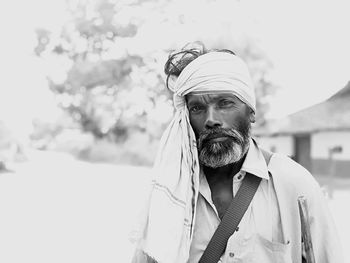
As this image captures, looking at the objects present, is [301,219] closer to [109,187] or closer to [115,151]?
[109,187]

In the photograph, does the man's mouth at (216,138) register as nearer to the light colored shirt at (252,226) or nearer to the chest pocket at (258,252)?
the light colored shirt at (252,226)

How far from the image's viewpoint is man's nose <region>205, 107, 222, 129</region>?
7.57 ft

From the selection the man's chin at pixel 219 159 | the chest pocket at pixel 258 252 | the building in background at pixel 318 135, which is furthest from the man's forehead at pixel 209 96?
the building in background at pixel 318 135

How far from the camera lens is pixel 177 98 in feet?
7.91

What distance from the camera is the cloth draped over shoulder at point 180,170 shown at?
6.95 ft

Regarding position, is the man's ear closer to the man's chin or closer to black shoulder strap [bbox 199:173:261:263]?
the man's chin

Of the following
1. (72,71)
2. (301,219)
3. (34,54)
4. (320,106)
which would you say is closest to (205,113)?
(301,219)

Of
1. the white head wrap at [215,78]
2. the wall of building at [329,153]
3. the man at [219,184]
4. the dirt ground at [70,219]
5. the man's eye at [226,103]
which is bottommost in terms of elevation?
the dirt ground at [70,219]

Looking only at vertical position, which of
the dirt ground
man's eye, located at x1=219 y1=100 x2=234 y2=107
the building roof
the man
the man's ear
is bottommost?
the dirt ground

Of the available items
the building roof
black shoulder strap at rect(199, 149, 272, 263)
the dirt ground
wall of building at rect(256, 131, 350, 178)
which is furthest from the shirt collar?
the building roof

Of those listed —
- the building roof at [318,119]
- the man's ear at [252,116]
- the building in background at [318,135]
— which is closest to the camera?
the man's ear at [252,116]

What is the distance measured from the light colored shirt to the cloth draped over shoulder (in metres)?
0.07

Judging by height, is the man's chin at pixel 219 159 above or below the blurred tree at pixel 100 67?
below

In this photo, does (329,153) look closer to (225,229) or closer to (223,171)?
(223,171)
